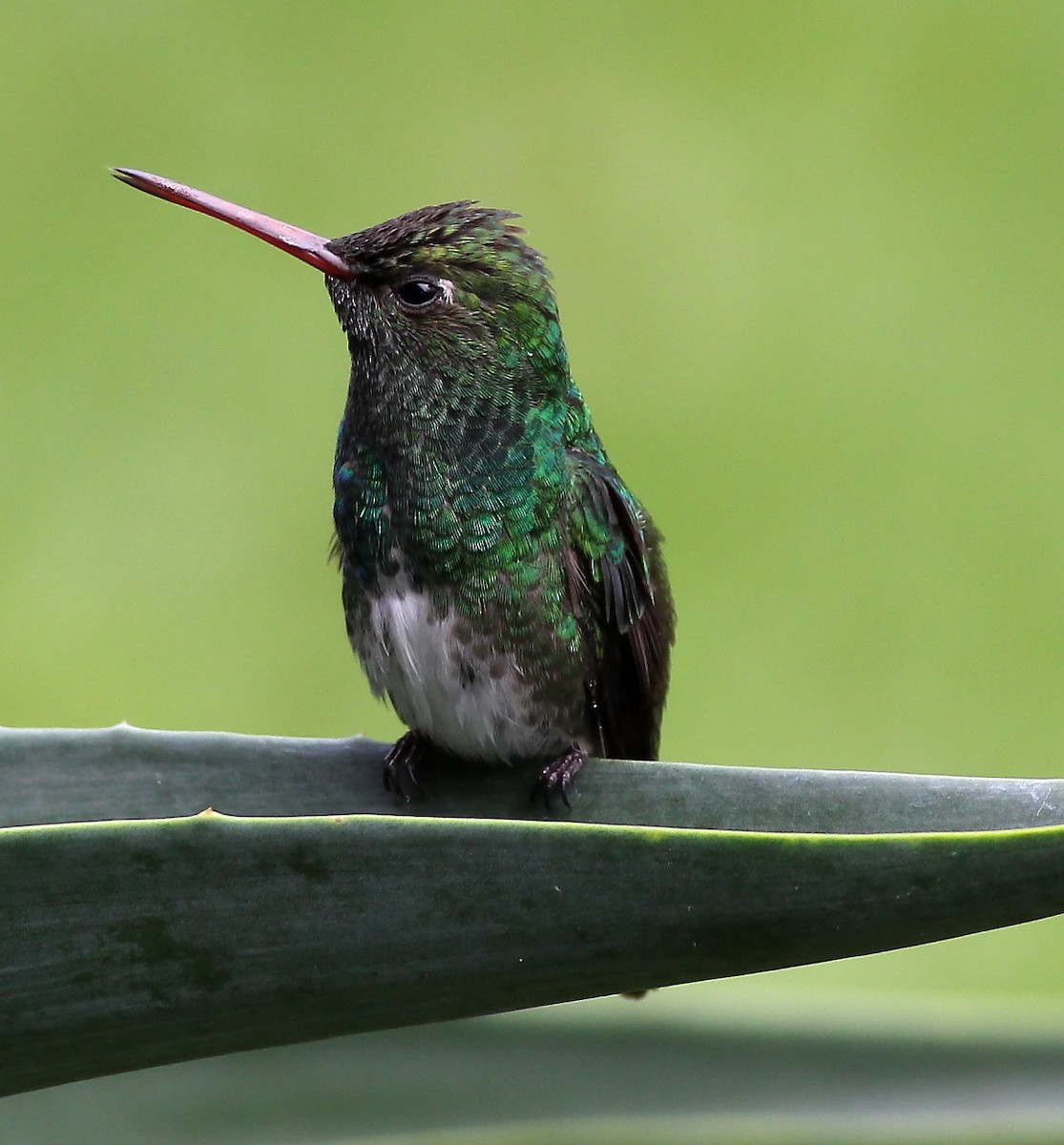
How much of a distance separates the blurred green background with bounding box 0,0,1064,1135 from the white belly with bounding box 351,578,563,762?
1.22 m

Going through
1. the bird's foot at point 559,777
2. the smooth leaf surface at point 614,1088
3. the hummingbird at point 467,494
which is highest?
the hummingbird at point 467,494

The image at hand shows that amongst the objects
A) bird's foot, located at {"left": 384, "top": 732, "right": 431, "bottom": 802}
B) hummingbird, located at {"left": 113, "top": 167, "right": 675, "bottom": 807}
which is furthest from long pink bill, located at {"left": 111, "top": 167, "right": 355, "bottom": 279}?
bird's foot, located at {"left": 384, "top": 732, "right": 431, "bottom": 802}

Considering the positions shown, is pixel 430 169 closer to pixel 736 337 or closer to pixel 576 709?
pixel 736 337

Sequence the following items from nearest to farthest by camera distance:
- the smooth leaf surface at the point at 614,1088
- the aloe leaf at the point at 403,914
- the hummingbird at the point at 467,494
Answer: the aloe leaf at the point at 403,914 < the smooth leaf surface at the point at 614,1088 < the hummingbird at the point at 467,494

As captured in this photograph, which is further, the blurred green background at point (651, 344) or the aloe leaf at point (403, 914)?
the blurred green background at point (651, 344)

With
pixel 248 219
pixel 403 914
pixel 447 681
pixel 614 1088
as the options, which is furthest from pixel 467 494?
pixel 403 914

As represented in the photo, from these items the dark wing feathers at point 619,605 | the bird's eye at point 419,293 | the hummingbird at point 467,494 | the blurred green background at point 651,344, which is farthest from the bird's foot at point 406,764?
the blurred green background at point 651,344

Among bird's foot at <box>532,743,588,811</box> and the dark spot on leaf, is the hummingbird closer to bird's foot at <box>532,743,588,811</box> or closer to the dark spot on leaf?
bird's foot at <box>532,743,588,811</box>

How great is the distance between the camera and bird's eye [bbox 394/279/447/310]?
122 centimetres

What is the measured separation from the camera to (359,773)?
38.2 inches

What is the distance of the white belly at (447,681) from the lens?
120cm

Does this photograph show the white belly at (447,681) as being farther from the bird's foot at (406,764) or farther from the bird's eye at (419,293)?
the bird's eye at (419,293)

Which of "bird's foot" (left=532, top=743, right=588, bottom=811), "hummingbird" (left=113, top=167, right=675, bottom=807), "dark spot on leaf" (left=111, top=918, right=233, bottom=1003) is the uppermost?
"hummingbird" (left=113, top=167, right=675, bottom=807)

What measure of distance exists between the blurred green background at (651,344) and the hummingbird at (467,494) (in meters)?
1.18
